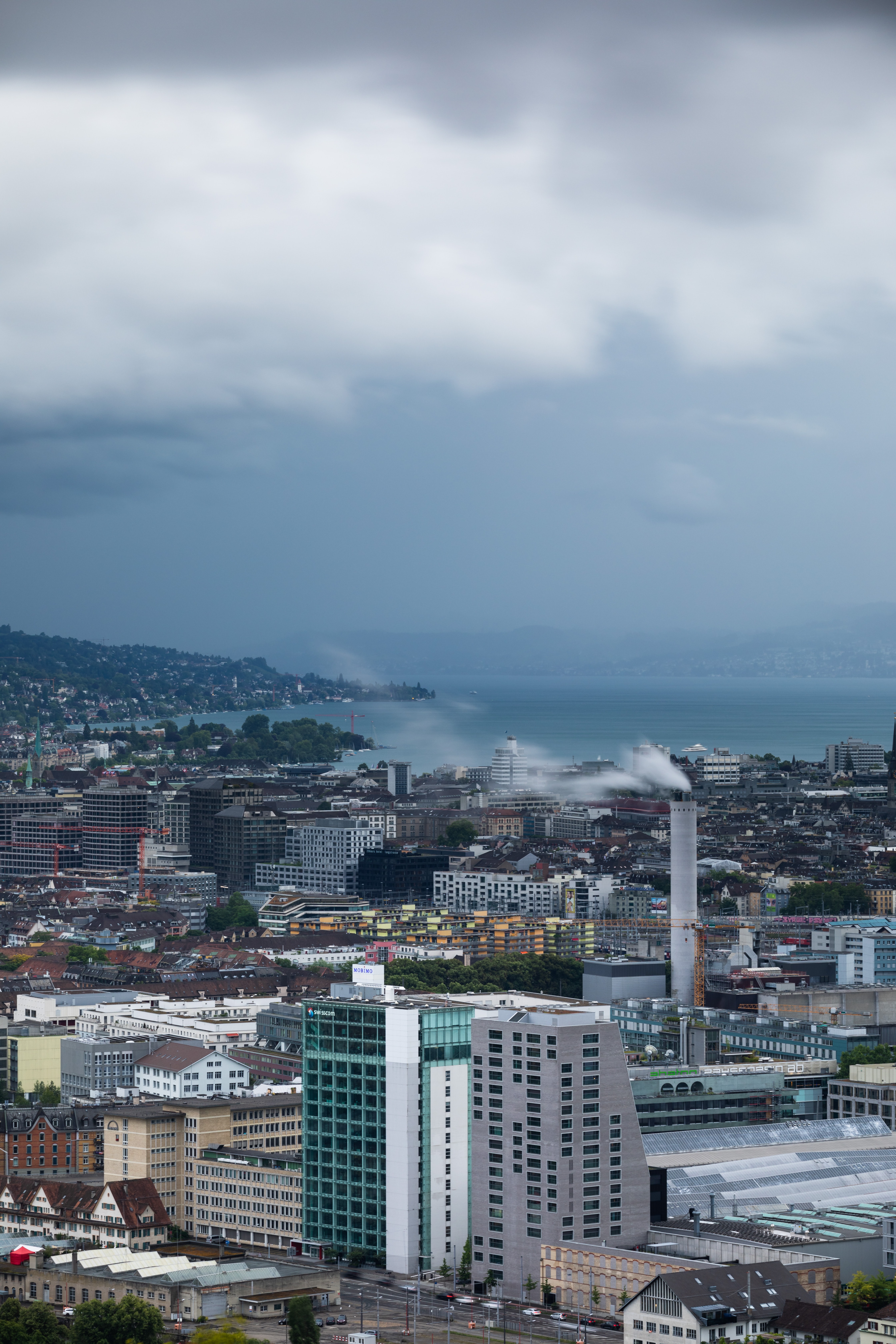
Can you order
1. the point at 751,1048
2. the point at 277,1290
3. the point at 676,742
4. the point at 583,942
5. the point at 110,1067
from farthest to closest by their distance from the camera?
the point at 676,742 < the point at 583,942 < the point at 751,1048 < the point at 110,1067 < the point at 277,1290

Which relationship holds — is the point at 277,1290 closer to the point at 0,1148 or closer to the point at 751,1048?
the point at 0,1148

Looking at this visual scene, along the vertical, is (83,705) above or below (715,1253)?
above

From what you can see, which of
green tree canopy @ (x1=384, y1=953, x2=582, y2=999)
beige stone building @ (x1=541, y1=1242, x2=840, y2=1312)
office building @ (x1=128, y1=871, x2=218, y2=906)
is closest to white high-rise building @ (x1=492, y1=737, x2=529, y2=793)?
office building @ (x1=128, y1=871, x2=218, y2=906)

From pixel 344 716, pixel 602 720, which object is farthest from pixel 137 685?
pixel 602 720

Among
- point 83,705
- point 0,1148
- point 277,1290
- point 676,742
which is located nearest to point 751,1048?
point 0,1148

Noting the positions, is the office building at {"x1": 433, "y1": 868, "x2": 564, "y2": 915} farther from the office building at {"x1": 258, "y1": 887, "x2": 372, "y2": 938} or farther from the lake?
the lake

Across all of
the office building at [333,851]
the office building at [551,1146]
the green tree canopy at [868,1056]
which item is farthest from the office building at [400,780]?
the office building at [551,1146]

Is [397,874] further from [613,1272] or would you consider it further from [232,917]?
[613,1272]
